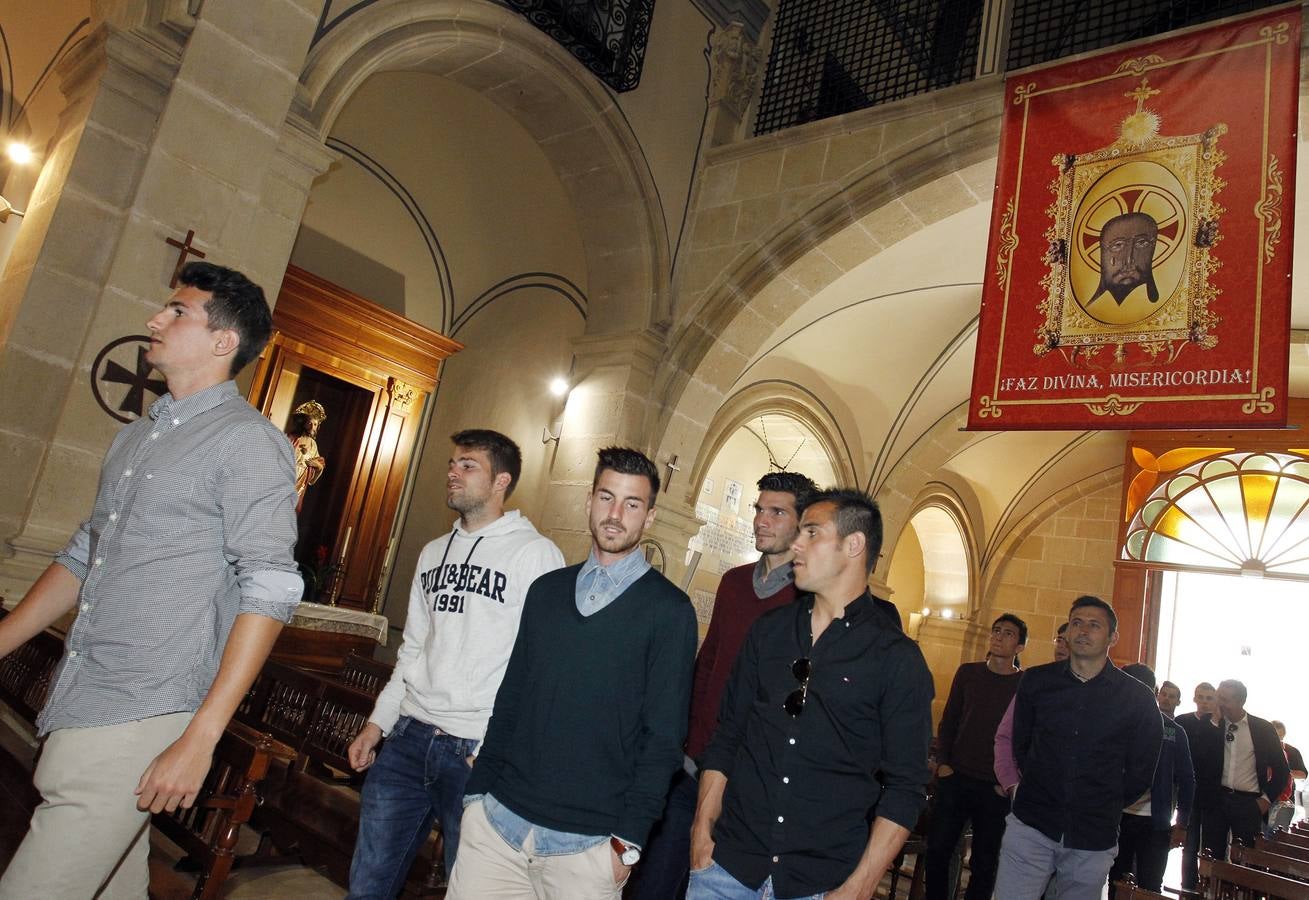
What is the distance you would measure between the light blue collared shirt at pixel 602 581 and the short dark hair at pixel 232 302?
2.89ft

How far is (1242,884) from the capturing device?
2.94 metres

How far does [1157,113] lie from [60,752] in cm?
590

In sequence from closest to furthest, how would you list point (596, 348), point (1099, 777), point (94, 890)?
point (94, 890), point (1099, 777), point (596, 348)

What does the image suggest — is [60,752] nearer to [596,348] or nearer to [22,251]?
[22,251]

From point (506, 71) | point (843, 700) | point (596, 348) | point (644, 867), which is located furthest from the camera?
point (596, 348)

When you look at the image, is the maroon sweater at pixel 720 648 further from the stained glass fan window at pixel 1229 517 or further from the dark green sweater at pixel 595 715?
the stained glass fan window at pixel 1229 517

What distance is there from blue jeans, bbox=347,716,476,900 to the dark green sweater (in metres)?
0.32

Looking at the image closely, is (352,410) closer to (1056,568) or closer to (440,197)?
(440,197)

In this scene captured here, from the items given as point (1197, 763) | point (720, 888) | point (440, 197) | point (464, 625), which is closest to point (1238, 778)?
point (1197, 763)

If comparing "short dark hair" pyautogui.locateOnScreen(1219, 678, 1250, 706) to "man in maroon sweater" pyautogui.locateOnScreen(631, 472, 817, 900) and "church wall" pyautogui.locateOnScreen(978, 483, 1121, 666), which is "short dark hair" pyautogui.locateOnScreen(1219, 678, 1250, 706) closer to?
"man in maroon sweater" pyautogui.locateOnScreen(631, 472, 817, 900)

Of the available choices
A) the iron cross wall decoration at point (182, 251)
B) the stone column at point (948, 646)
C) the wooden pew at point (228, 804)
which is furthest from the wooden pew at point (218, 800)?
the stone column at point (948, 646)

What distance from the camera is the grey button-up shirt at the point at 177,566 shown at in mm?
1575

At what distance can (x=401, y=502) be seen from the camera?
962cm

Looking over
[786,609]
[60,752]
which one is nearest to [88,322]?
[60,752]
